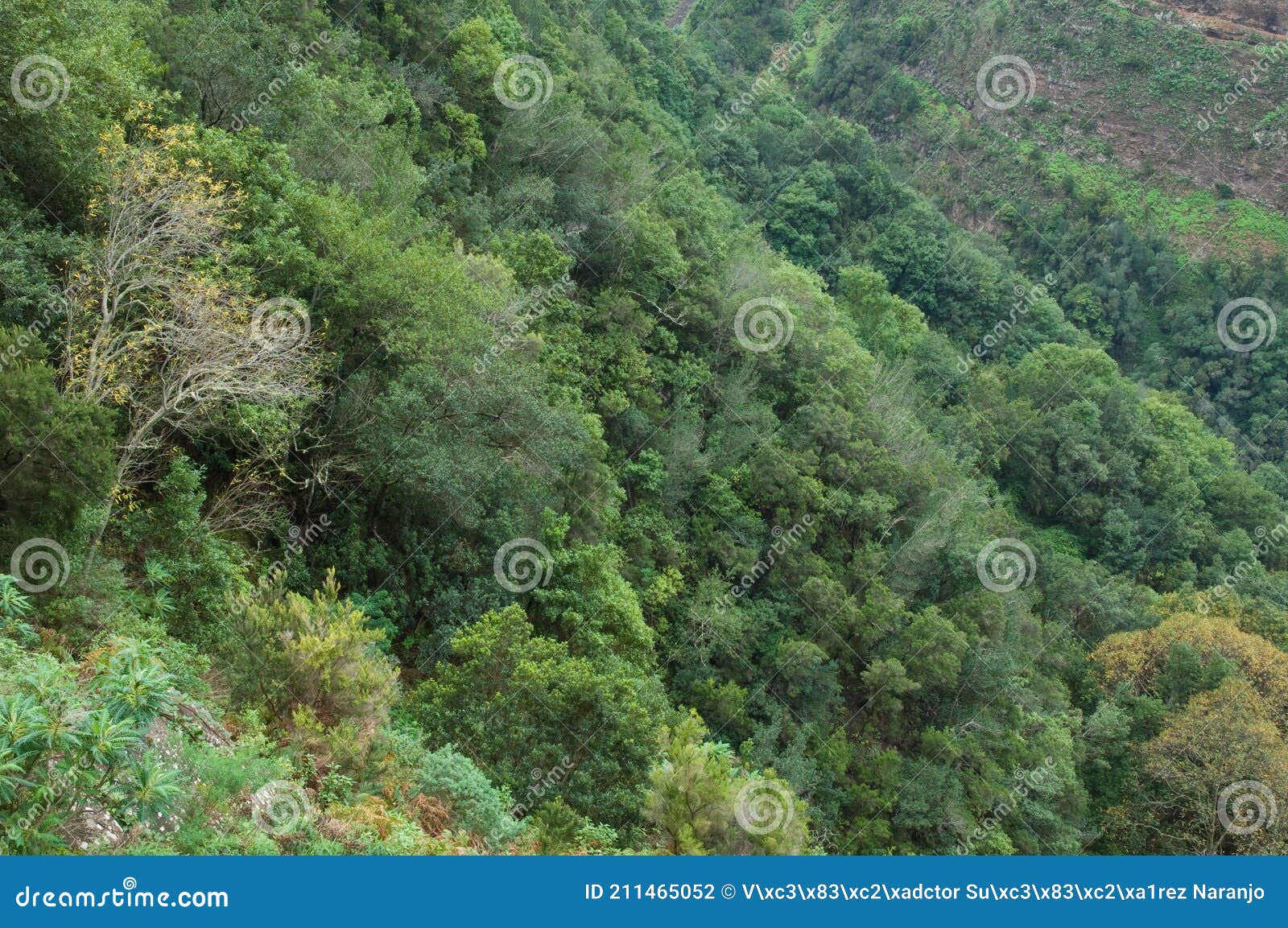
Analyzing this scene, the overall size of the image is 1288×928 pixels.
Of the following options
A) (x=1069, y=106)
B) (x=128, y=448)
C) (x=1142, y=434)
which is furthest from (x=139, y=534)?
(x=1069, y=106)

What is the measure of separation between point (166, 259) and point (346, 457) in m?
4.83

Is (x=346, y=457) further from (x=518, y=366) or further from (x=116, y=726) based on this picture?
(x=116, y=726)

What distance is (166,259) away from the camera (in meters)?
13.8
